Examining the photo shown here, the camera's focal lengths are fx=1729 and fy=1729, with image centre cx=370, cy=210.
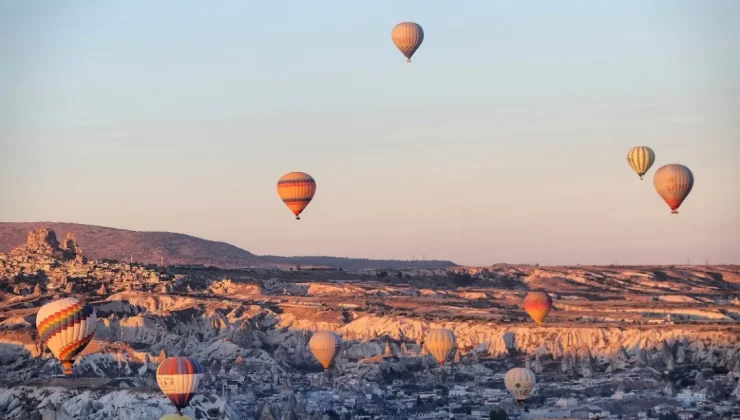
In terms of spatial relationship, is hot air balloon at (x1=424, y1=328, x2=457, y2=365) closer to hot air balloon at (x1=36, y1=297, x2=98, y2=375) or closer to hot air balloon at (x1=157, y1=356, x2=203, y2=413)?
hot air balloon at (x1=36, y1=297, x2=98, y2=375)

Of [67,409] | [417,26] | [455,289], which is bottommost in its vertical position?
[67,409]

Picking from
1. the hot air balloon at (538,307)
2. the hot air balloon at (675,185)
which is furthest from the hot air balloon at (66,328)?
the hot air balloon at (538,307)

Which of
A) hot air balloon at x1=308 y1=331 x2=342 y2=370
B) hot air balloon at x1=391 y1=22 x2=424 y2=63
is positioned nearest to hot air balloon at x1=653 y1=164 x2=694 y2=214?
hot air balloon at x1=391 y1=22 x2=424 y2=63

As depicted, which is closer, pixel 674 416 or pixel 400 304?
pixel 674 416

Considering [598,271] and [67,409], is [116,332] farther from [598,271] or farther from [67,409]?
[598,271]

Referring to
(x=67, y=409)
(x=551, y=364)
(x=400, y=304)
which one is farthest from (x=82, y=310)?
(x=400, y=304)
